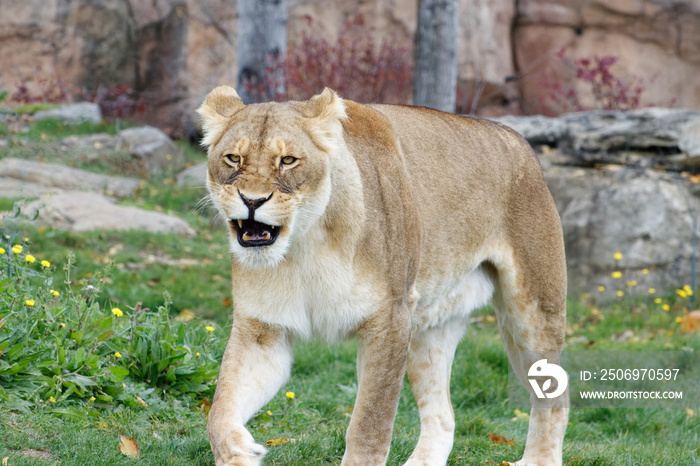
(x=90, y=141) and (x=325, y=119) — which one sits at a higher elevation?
(x=325, y=119)

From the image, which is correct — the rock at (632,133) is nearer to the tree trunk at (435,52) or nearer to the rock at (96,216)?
the tree trunk at (435,52)

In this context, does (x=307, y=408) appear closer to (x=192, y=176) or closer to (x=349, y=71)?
(x=192, y=176)

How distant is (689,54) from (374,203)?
46.9ft

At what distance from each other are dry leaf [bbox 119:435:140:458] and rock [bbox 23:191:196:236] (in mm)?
5140

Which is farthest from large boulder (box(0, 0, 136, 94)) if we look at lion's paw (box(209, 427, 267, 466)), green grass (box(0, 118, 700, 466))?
lion's paw (box(209, 427, 267, 466))

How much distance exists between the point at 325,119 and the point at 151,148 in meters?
9.55

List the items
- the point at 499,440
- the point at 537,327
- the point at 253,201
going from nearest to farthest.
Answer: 1. the point at 253,201
2. the point at 537,327
3. the point at 499,440

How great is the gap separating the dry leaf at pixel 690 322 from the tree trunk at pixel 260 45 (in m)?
5.14

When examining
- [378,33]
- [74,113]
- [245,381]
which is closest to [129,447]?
[245,381]

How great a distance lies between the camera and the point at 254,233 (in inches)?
116

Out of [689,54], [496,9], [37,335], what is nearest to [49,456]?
[37,335]

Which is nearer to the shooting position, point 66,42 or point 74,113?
point 74,113

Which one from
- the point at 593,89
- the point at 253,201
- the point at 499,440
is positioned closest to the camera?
the point at 253,201

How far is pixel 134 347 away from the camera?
432 centimetres
